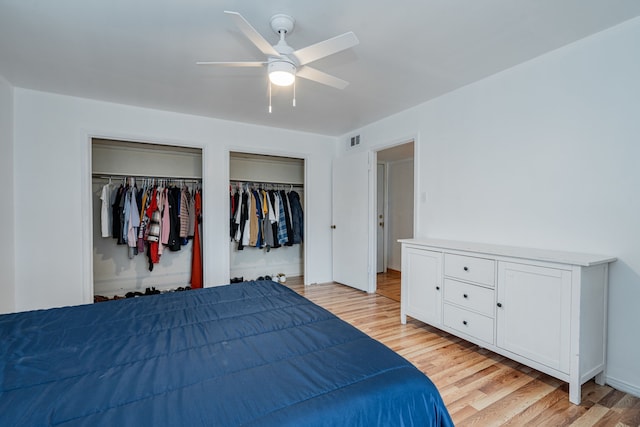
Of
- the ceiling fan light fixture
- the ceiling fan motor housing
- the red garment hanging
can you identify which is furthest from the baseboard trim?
the red garment hanging

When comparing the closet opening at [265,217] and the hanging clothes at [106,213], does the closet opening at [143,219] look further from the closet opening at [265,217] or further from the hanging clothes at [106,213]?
the closet opening at [265,217]

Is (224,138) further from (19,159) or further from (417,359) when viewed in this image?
(417,359)

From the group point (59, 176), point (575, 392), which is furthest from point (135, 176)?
point (575, 392)

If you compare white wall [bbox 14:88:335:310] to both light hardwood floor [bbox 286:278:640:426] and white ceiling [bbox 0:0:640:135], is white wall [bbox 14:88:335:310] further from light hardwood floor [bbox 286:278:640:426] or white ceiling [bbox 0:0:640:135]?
light hardwood floor [bbox 286:278:640:426]

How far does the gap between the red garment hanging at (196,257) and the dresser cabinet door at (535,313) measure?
11.5 ft

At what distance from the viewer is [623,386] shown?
188 centimetres

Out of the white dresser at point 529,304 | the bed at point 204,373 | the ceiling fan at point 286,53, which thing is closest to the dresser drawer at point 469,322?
the white dresser at point 529,304

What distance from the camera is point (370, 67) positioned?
2406 mm

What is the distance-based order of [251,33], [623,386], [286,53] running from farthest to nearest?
[623,386]
[286,53]
[251,33]

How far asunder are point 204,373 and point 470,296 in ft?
6.71

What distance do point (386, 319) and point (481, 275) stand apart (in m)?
1.16

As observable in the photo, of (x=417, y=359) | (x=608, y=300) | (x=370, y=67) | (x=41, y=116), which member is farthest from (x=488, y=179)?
(x=41, y=116)

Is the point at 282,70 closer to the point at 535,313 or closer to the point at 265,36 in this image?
the point at 265,36

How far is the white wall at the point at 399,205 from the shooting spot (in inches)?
207
